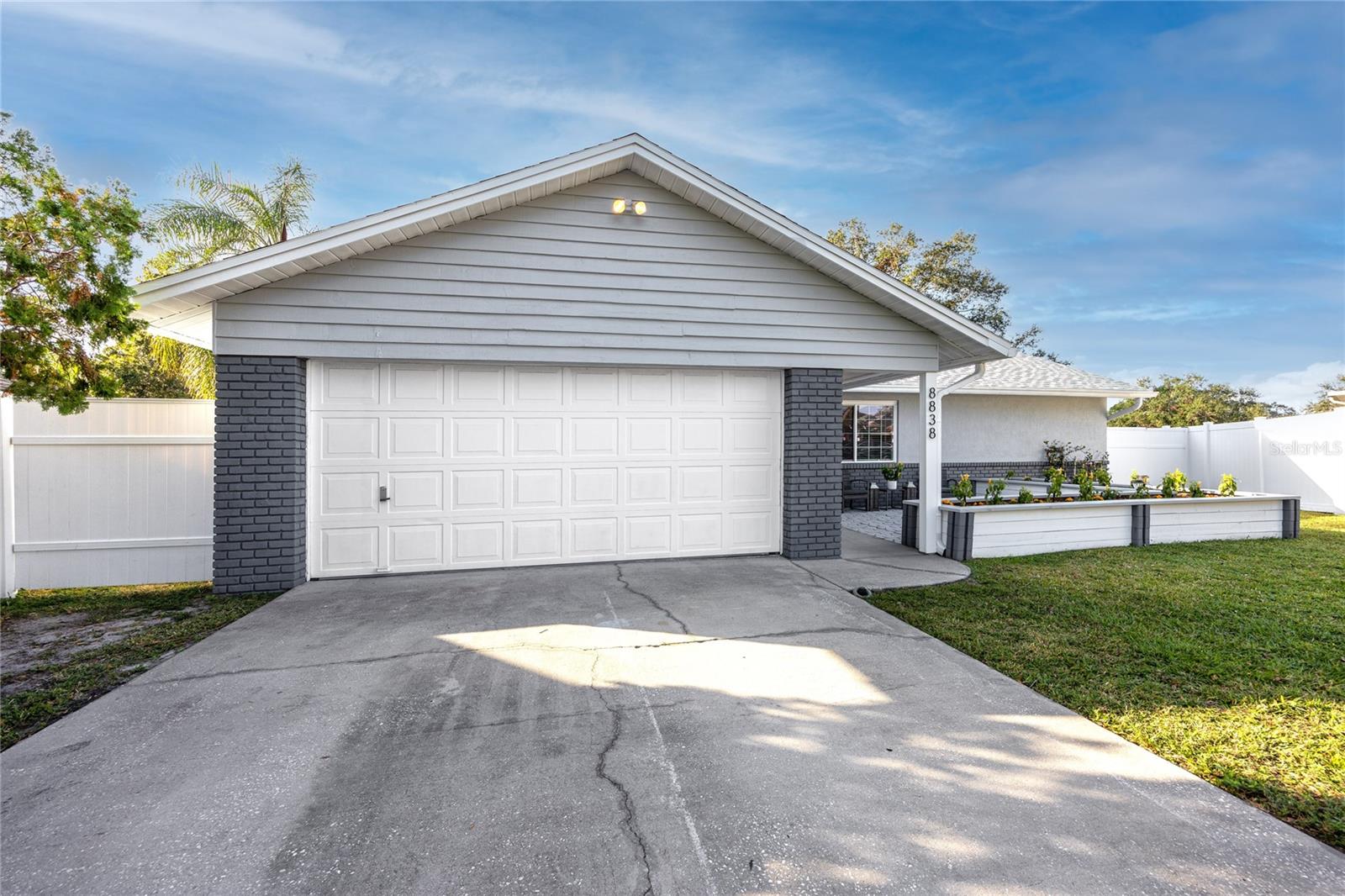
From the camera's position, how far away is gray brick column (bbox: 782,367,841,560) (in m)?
7.16

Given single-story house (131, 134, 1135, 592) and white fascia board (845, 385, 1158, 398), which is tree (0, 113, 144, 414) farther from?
white fascia board (845, 385, 1158, 398)

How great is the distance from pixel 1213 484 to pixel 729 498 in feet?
50.8

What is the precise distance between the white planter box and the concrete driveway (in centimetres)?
372

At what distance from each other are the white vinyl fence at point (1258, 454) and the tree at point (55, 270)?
19.5 metres

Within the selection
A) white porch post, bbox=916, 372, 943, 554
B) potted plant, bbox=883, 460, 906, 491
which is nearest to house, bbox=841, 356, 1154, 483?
potted plant, bbox=883, 460, 906, 491

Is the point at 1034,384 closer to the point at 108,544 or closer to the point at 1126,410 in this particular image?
the point at 1126,410

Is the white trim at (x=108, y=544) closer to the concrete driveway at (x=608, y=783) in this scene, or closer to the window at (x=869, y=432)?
the concrete driveway at (x=608, y=783)

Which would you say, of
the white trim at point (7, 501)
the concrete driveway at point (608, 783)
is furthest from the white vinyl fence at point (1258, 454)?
the white trim at point (7, 501)

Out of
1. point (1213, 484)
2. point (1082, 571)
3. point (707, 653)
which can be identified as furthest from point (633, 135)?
point (1213, 484)

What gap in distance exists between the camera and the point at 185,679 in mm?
3762

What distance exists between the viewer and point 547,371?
6.75m

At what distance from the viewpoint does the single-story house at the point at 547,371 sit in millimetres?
5867

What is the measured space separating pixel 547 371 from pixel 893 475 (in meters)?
9.07

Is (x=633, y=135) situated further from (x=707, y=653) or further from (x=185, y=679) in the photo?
(x=185, y=679)
